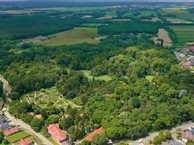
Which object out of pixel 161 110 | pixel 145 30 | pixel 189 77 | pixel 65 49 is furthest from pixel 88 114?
pixel 145 30

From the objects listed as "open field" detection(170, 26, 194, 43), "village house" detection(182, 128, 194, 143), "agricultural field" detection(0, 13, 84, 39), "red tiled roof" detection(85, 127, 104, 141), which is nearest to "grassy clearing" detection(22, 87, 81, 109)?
"red tiled roof" detection(85, 127, 104, 141)

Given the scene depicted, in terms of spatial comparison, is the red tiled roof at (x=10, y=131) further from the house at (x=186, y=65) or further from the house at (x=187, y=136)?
the house at (x=186, y=65)

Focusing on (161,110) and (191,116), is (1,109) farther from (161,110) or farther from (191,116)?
(191,116)

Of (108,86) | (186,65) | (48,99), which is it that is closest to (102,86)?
(108,86)

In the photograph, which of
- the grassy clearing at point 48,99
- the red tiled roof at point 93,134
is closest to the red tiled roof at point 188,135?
the red tiled roof at point 93,134

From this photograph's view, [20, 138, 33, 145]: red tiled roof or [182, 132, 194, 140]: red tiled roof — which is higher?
[182, 132, 194, 140]: red tiled roof

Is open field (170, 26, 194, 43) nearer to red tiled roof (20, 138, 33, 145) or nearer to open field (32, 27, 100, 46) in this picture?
open field (32, 27, 100, 46)
